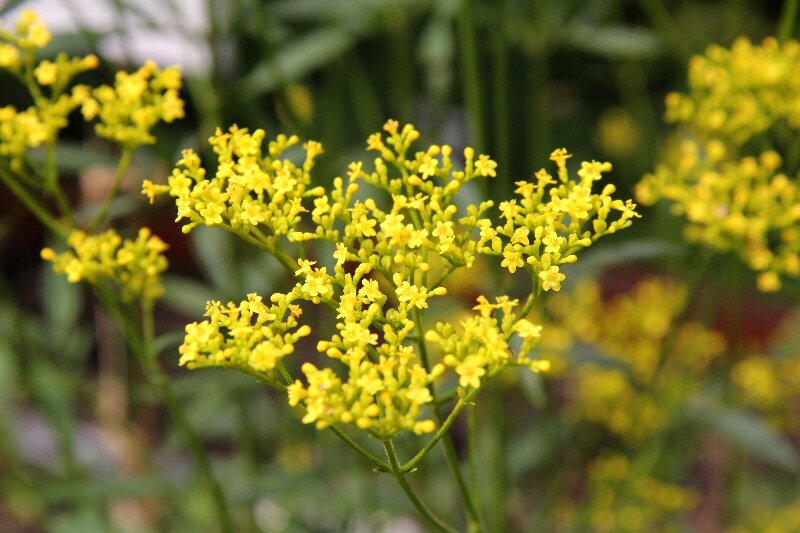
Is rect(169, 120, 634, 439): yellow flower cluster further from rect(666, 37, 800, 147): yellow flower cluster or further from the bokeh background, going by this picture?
rect(666, 37, 800, 147): yellow flower cluster

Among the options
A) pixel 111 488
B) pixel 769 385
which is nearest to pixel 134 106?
pixel 111 488

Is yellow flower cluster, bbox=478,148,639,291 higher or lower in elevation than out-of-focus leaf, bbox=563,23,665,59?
higher

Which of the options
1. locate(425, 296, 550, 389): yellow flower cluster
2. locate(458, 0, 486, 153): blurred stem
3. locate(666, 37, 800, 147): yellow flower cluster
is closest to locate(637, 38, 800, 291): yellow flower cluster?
locate(666, 37, 800, 147): yellow flower cluster

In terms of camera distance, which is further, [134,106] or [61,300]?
[61,300]

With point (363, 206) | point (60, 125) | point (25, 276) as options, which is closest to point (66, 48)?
point (60, 125)

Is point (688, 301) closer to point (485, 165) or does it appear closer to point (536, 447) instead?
point (536, 447)

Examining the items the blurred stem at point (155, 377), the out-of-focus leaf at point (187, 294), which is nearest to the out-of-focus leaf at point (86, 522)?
the out-of-focus leaf at point (187, 294)

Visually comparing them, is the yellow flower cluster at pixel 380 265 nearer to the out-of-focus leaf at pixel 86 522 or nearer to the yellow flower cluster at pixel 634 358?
Answer: the yellow flower cluster at pixel 634 358
